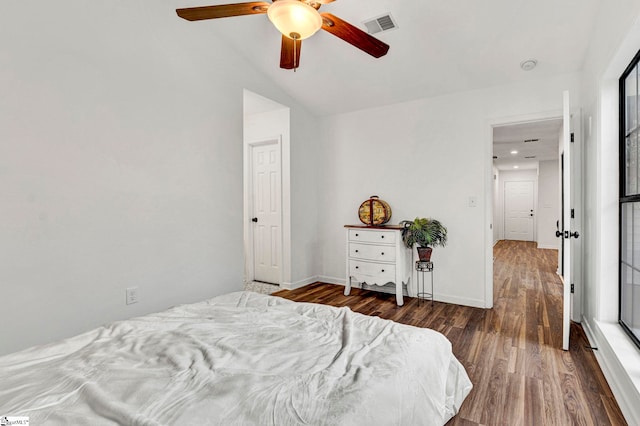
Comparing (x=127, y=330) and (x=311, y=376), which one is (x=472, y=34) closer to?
(x=311, y=376)

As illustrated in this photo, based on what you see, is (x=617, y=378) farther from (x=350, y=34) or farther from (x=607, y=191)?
(x=350, y=34)

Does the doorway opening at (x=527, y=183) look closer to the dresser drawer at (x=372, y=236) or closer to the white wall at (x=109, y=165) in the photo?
the dresser drawer at (x=372, y=236)

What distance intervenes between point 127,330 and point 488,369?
2.24 metres

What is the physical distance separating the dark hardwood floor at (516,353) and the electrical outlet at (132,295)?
70.5 inches

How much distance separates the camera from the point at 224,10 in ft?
5.90

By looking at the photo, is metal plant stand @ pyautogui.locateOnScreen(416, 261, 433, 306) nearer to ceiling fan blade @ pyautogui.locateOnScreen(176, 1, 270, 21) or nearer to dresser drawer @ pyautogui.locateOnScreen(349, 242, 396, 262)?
dresser drawer @ pyautogui.locateOnScreen(349, 242, 396, 262)

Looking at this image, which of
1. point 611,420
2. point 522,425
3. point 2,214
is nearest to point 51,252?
point 2,214

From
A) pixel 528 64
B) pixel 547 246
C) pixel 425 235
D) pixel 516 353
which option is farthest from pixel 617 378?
pixel 547 246

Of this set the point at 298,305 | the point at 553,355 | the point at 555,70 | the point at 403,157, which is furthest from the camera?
the point at 403,157

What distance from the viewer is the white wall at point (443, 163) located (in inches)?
134

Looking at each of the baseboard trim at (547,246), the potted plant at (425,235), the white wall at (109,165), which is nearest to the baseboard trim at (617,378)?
the potted plant at (425,235)

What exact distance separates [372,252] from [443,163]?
52.2 inches

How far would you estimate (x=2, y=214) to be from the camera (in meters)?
1.88

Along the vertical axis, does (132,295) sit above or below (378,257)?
below
